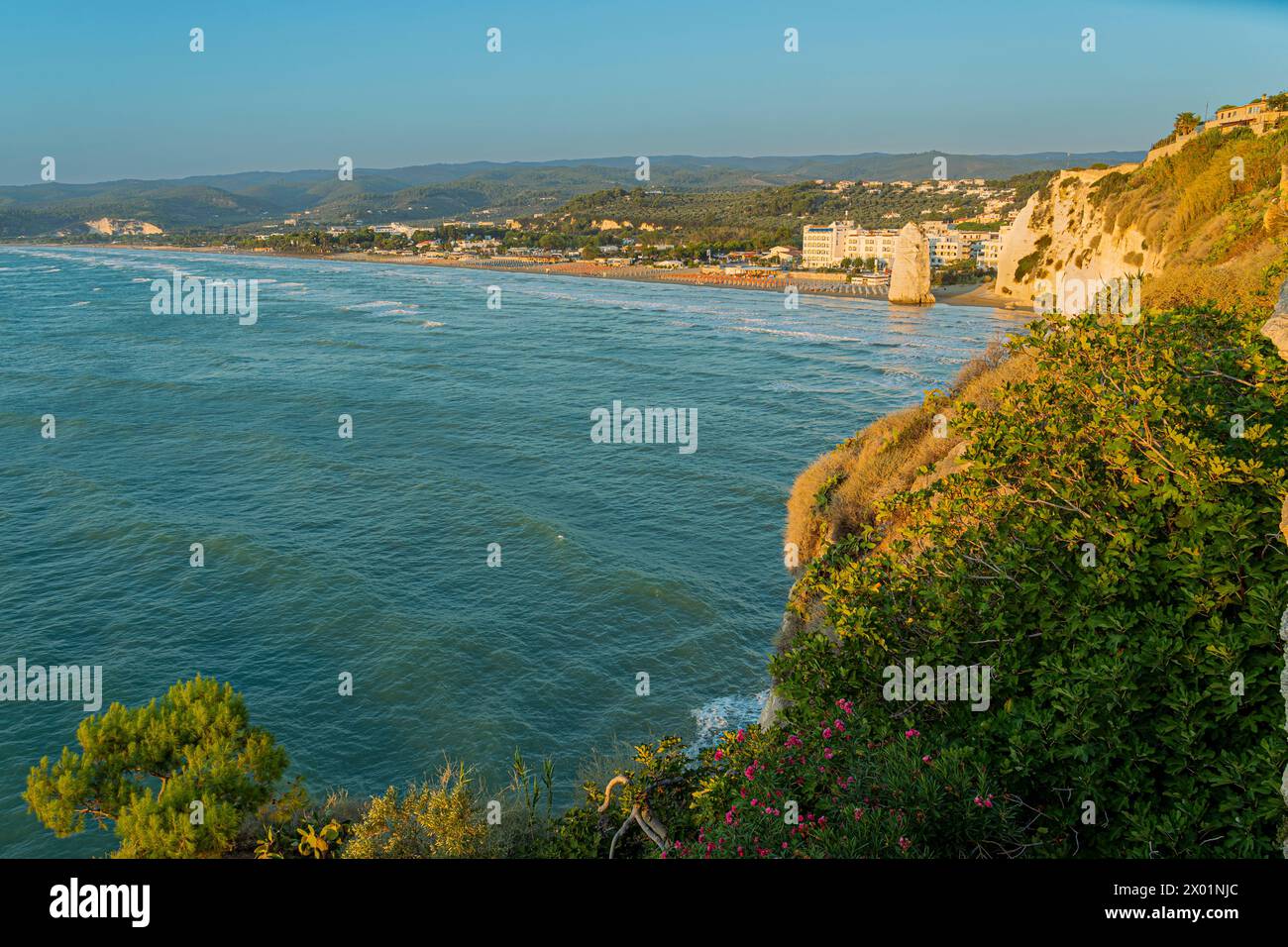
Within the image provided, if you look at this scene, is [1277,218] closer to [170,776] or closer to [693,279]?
[170,776]

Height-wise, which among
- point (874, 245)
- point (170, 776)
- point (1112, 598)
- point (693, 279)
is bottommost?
point (170, 776)

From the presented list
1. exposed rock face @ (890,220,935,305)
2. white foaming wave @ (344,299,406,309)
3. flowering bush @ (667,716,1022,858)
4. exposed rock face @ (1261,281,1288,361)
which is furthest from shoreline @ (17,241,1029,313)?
flowering bush @ (667,716,1022,858)

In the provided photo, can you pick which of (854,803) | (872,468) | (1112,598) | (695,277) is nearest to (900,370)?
(872,468)

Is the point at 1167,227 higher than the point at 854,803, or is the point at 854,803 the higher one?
the point at 1167,227

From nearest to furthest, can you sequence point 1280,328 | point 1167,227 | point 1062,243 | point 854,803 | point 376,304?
point 1280,328 → point 854,803 → point 1167,227 → point 1062,243 → point 376,304

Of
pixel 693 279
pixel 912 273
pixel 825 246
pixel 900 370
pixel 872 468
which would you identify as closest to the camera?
pixel 872 468

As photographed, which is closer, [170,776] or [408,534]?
[170,776]
